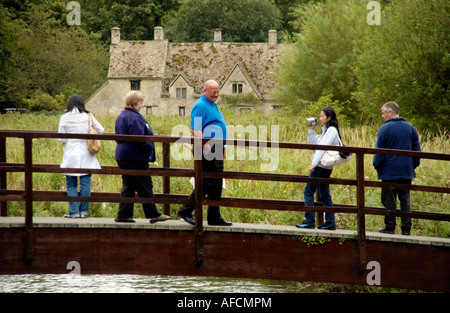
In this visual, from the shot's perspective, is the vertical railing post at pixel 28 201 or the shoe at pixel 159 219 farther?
the shoe at pixel 159 219

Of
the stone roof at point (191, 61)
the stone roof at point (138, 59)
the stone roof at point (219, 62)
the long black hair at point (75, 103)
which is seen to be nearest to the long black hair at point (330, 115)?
the long black hair at point (75, 103)

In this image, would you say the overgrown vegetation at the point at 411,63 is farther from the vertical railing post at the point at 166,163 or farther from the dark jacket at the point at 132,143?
the dark jacket at the point at 132,143

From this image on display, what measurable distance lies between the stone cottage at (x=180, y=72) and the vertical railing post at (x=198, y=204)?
46.5 m

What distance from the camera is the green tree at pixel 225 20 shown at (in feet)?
210

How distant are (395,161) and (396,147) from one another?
0.78 feet

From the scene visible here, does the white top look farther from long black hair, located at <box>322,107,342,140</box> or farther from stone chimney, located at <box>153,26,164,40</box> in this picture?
stone chimney, located at <box>153,26,164,40</box>

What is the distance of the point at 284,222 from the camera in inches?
501

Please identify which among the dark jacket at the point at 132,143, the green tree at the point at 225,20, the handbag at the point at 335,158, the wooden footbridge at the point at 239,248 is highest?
the green tree at the point at 225,20

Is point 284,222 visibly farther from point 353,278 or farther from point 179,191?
point 353,278

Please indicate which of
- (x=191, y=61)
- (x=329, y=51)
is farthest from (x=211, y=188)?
(x=191, y=61)

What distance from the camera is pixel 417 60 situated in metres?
20.7

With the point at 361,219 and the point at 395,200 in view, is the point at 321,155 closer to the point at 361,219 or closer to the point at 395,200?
the point at 361,219

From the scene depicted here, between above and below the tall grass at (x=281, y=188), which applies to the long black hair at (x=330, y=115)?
above

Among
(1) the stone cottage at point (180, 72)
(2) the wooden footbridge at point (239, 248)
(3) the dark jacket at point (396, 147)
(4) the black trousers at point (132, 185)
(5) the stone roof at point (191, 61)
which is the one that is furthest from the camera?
(5) the stone roof at point (191, 61)
